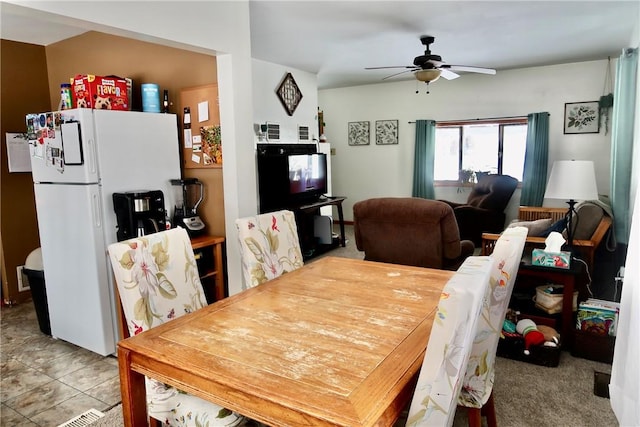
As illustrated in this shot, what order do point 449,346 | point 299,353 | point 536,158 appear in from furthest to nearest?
1. point 536,158
2. point 299,353
3. point 449,346

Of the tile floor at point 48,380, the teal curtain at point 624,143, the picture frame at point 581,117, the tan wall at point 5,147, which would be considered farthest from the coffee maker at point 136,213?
the picture frame at point 581,117

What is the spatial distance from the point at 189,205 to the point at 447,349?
275 cm

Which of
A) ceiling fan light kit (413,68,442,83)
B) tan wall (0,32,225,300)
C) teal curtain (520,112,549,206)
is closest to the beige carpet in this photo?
tan wall (0,32,225,300)

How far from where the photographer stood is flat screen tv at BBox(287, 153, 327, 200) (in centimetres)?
532

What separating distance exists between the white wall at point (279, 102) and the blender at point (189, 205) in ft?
6.33

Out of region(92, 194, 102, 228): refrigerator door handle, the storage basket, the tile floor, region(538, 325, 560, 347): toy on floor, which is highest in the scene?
region(92, 194, 102, 228): refrigerator door handle

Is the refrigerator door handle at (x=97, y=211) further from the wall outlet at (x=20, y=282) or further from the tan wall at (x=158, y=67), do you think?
the wall outlet at (x=20, y=282)

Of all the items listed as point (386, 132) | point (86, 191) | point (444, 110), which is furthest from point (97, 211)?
point (444, 110)

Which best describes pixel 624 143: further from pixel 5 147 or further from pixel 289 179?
pixel 5 147

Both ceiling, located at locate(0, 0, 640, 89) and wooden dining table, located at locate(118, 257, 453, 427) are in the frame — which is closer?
wooden dining table, located at locate(118, 257, 453, 427)

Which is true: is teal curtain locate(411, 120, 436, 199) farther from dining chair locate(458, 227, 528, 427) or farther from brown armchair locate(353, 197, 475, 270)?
dining chair locate(458, 227, 528, 427)

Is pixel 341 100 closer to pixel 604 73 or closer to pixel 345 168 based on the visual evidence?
pixel 345 168

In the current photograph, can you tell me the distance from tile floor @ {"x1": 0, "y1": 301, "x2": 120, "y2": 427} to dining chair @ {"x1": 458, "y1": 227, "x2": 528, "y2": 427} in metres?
1.92

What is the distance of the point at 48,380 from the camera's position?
8.62 ft
